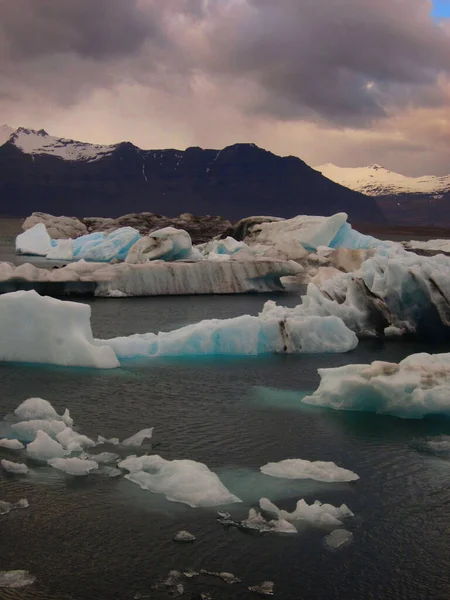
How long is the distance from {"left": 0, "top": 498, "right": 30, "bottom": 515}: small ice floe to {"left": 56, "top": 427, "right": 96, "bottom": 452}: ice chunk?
1728mm

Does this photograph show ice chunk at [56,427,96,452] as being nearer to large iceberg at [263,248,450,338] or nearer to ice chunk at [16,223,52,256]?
large iceberg at [263,248,450,338]

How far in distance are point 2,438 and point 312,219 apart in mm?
33841

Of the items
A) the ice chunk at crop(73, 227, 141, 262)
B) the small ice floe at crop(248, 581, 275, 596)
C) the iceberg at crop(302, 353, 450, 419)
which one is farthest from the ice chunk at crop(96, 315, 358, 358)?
the ice chunk at crop(73, 227, 141, 262)

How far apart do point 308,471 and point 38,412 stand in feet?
14.3

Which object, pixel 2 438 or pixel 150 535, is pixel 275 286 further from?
pixel 150 535

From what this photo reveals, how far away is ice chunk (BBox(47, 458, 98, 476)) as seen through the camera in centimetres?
934

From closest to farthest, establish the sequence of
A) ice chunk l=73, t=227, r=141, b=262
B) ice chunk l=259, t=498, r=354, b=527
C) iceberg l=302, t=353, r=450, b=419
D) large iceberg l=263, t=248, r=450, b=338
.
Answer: ice chunk l=259, t=498, r=354, b=527, iceberg l=302, t=353, r=450, b=419, large iceberg l=263, t=248, r=450, b=338, ice chunk l=73, t=227, r=141, b=262

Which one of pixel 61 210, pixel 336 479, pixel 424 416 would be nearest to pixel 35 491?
pixel 336 479

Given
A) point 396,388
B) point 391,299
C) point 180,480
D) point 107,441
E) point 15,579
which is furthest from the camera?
point 391,299

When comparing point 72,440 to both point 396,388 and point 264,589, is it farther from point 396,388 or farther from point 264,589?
point 396,388

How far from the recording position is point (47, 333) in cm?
1560

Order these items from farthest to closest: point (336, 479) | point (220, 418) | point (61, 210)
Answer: point (61, 210) < point (220, 418) < point (336, 479)

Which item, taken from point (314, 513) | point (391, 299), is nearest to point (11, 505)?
point (314, 513)

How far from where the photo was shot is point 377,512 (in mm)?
8500
